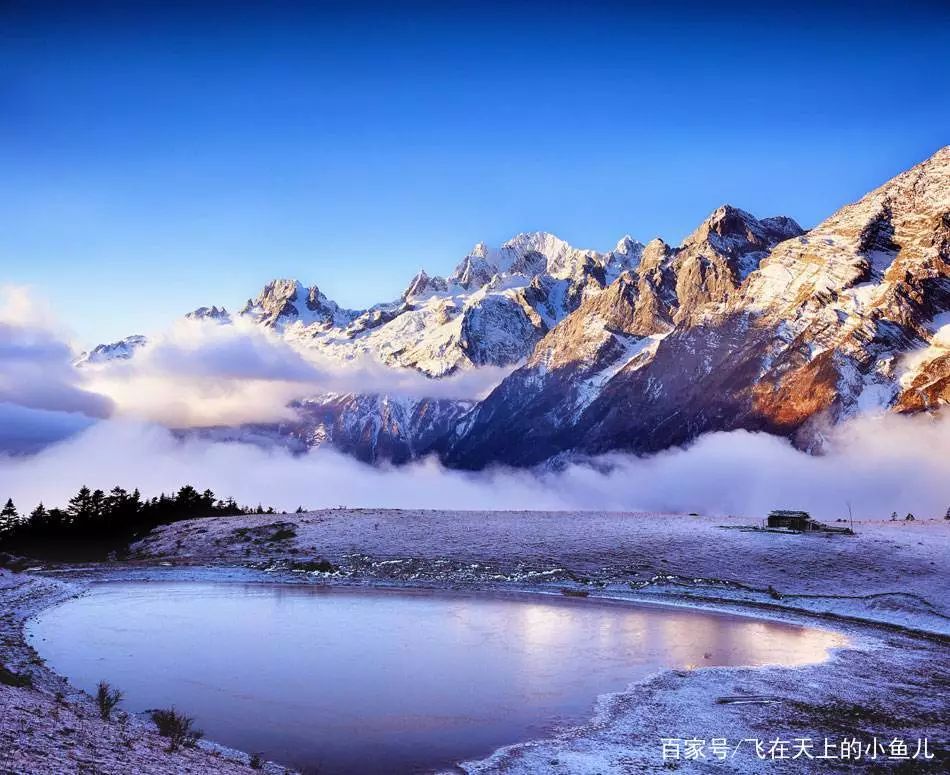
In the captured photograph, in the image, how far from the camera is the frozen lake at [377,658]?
75.8 feet

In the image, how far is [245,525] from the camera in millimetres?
82375

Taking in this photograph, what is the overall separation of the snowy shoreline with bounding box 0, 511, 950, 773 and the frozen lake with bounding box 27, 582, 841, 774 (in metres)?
1.70

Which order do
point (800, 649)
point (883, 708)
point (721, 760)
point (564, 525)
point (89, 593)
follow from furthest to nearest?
point (564, 525)
point (89, 593)
point (800, 649)
point (883, 708)
point (721, 760)

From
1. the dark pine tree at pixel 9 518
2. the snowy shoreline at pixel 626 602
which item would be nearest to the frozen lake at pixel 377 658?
the snowy shoreline at pixel 626 602

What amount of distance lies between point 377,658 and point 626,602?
2516 cm

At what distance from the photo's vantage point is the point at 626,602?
53.2m

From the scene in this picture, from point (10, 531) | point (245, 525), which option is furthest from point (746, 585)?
point (10, 531)

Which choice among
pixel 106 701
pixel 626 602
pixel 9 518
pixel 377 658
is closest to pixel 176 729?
pixel 106 701

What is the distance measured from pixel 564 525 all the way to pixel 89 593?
140ft

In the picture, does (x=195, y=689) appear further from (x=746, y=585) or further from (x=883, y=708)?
(x=746, y=585)

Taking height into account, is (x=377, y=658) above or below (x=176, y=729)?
below

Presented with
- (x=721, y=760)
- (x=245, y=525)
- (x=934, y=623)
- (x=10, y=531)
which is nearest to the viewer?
(x=721, y=760)

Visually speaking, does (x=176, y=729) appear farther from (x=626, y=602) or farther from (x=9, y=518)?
(x=9, y=518)

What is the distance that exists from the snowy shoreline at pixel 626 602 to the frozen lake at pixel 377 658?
170 cm
